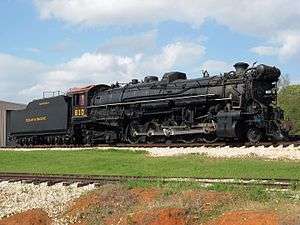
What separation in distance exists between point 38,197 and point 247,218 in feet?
23.7

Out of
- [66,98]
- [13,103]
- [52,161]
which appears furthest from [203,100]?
[13,103]

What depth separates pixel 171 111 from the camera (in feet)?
91.5

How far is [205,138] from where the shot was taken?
26.3m

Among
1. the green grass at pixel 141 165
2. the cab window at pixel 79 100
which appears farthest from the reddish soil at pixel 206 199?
the cab window at pixel 79 100

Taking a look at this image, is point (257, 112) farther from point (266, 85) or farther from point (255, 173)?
point (255, 173)

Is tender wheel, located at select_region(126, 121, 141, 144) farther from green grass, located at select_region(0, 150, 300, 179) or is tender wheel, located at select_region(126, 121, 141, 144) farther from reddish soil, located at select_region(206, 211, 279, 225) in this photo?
reddish soil, located at select_region(206, 211, 279, 225)

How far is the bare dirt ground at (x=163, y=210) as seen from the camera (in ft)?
32.4

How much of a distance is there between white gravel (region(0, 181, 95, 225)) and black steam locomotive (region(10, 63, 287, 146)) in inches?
424

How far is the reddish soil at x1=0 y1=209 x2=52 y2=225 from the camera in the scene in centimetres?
1253

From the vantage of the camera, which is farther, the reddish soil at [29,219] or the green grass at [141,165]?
the green grass at [141,165]

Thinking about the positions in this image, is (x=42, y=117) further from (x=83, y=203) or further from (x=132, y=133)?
(x=83, y=203)

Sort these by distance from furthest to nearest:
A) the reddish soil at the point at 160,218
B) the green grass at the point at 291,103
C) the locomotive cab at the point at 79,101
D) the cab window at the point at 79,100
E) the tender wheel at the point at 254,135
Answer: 1. the green grass at the point at 291,103
2. the cab window at the point at 79,100
3. the locomotive cab at the point at 79,101
4. the tender wheel at the point at 254,135
5. the reddish soil at the point at 160,218

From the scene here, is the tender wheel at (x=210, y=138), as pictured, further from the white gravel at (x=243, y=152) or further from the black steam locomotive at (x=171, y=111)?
the white gravel at (x=243, y=152)

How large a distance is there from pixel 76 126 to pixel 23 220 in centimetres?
2220
